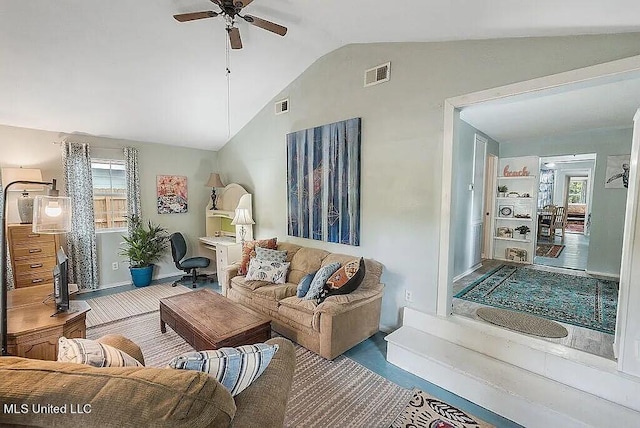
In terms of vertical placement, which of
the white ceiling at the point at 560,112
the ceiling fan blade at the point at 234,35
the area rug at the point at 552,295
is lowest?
the area rug at the point at 552,295

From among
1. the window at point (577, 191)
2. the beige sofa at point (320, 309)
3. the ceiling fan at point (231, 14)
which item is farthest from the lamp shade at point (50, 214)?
the window at point (577, 191)

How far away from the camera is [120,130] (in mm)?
4551

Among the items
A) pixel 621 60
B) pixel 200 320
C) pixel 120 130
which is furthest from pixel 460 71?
pixel 120 130

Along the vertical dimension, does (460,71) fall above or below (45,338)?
above

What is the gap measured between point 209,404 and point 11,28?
3.70 metres

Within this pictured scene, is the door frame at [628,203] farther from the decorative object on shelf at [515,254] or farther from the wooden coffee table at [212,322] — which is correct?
the decorative object on shelf at [515,254]

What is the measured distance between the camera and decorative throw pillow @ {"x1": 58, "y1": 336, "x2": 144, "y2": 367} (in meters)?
1.17

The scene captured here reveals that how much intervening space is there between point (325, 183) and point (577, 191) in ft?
40.2

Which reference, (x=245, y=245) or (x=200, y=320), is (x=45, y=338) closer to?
(x=200, y=320)

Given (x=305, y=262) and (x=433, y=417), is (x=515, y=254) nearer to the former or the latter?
(x=305, y=262)

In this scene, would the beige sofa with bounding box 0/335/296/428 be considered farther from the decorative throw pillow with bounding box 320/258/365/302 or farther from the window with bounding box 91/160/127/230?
the window with bounding box 91/160/127/230

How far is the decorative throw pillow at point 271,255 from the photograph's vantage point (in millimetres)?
3730

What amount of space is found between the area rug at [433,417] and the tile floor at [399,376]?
0.09m

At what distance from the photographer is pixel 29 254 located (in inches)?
151
